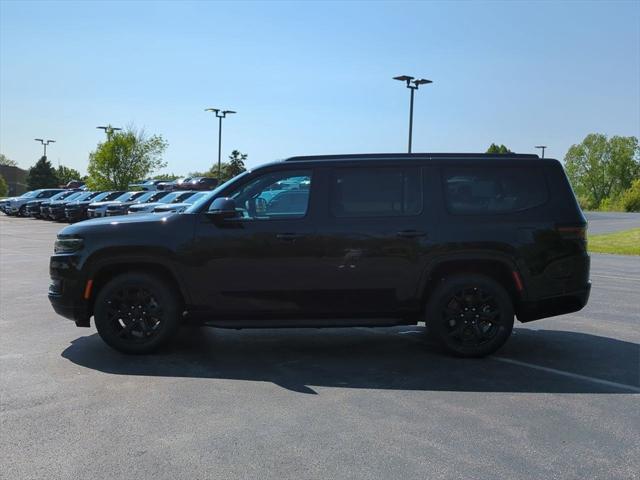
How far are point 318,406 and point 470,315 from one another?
6.98 ft

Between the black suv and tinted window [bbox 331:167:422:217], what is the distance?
11 mm

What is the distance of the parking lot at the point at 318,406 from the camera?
360 centimetres

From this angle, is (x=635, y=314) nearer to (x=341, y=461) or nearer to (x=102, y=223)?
(x=341, y=461)

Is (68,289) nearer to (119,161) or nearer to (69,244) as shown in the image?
(69,244)

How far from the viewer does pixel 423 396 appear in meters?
4.82

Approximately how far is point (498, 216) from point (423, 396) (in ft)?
6.87

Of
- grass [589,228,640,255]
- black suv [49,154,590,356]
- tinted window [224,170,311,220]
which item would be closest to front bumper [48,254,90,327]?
black suv [49,154,590,356]

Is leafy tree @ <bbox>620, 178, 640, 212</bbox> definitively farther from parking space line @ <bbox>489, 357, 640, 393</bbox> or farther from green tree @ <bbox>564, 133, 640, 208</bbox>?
parking space line @ <bbox>489, 357, 640, 393</bbox>

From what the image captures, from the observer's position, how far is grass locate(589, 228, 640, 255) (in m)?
20.1

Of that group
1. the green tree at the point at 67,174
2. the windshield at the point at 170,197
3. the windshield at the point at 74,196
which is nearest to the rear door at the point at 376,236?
the windshield at the point at 170,197

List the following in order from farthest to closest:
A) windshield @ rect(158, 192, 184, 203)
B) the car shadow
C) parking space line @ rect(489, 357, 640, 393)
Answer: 1. windshield @ rect(158, 192, 184, 203)
2. the car shadow
3. parking space line @ rect(489, 357, 640, 393)

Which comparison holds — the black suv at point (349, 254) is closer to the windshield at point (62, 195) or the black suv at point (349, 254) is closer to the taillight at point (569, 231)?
the taillight at point (569, 231)

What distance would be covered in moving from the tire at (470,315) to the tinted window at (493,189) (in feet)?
2.39

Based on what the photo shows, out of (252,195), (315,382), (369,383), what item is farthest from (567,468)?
(252,195)
